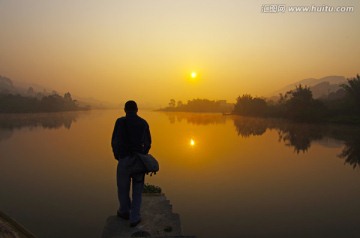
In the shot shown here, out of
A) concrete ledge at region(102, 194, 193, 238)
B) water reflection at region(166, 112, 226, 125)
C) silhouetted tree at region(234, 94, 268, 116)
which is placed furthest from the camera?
silhouetted tree at region(234, 94, 268, 116)

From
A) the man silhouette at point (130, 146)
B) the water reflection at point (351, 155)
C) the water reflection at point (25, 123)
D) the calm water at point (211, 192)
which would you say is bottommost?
the water reflection at point (25, 123)

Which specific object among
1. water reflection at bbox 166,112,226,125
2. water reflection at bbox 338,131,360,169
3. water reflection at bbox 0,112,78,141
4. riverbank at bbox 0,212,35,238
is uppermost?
riverbank at bbox 0,212,35,238

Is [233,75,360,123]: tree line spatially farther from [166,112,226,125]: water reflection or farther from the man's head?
the man's head

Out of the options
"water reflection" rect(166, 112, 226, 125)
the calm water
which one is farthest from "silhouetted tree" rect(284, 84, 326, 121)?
the calm water

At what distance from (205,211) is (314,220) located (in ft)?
11.9

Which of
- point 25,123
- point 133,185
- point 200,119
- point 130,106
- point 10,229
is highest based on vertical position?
point 130,106

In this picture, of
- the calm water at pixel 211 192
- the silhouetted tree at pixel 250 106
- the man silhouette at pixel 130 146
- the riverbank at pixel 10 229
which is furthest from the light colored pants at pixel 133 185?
the silhouetted tree at pixel 250 106

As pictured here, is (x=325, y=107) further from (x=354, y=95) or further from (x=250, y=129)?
(x=250, y=129)

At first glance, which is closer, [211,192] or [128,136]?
[128,136]

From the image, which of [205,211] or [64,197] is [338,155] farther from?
[64,197]

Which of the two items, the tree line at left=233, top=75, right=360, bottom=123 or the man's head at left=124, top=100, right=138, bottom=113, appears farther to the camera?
the tree line at left=233, top=75, right=360, bottom=123

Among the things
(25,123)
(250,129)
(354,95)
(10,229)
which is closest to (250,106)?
(354,95)

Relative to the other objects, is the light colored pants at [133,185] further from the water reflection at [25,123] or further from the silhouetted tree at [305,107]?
the silhouetted tree at [305,107]

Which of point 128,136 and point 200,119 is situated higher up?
point 128,136
